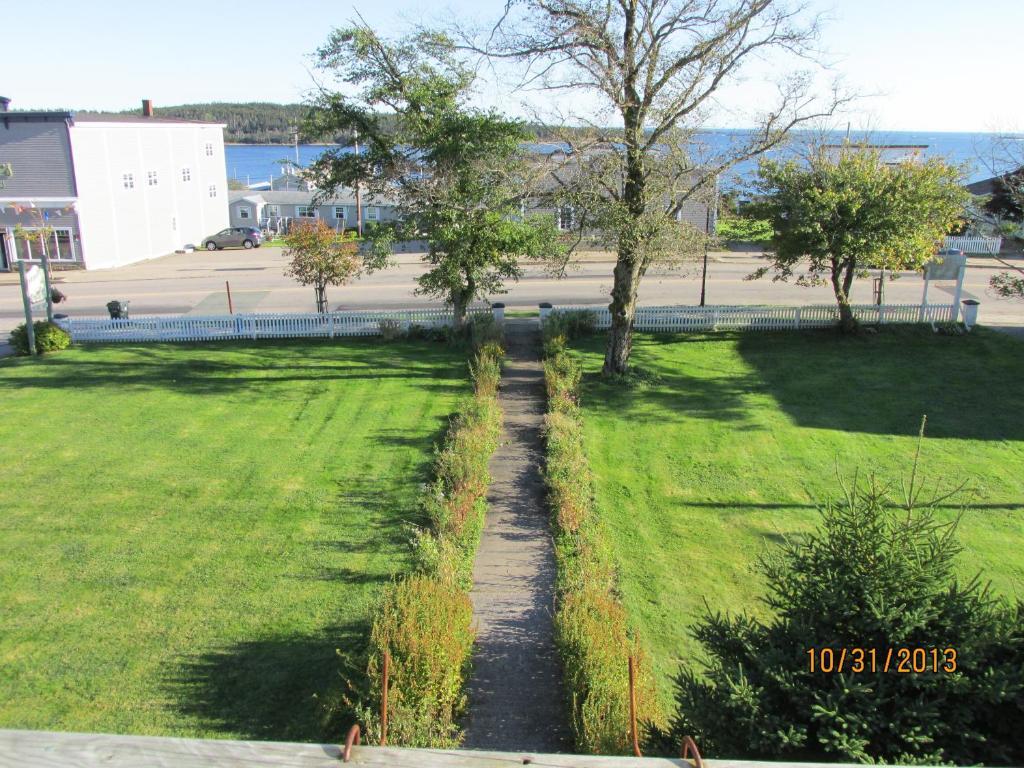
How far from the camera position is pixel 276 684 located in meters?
8.12

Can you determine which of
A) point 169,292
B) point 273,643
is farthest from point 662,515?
point 169,292

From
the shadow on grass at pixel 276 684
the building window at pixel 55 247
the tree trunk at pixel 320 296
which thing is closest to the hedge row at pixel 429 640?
the shadow on grass at pixel 276 684

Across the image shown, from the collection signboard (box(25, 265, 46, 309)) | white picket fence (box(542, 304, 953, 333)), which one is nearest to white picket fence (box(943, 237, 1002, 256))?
white picket fence (box(542, 304, 953, 333))

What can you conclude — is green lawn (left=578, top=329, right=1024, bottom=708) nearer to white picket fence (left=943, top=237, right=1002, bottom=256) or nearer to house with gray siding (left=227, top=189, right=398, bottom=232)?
white picket fence (left=943, top=237, right=1002, bottom=256)

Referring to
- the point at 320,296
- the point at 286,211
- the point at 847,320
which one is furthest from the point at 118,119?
the point at 847,320

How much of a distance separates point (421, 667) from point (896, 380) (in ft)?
47.8

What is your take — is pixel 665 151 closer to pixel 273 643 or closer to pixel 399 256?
pixel 273 643

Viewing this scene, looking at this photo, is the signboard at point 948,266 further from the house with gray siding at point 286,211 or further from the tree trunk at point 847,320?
the house with gray siding at point 286,211

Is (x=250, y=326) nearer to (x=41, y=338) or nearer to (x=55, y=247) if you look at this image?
(x=41, y=338)

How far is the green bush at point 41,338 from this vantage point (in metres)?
21.1

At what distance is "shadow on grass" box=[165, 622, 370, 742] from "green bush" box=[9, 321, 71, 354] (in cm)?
1607

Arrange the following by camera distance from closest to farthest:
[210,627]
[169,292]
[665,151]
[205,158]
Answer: [210,627]
[665,151]
[169,292]
[205,158]

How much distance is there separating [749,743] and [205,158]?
2010 inches

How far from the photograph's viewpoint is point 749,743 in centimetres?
503
